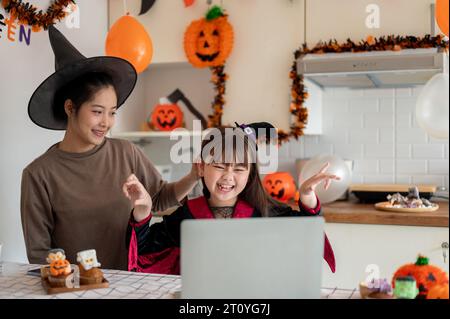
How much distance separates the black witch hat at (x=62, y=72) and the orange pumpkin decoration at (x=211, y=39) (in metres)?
0.92

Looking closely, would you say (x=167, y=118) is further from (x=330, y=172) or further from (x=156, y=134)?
(x=330, y=172)

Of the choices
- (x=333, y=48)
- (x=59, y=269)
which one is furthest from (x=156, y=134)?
(x=59, y=269)

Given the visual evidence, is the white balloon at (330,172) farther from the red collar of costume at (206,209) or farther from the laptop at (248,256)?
the laptop at (248,256)

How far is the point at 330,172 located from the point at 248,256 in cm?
186

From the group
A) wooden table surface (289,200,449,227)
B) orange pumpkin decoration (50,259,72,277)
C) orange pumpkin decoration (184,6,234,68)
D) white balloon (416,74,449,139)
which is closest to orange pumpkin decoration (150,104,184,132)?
orange pumpkin decoration (184,6,234,68)

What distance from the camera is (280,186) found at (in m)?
2.93

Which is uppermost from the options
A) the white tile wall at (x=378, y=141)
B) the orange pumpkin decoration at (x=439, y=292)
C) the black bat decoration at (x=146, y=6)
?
the black bat decoration at (x=146, y=6)

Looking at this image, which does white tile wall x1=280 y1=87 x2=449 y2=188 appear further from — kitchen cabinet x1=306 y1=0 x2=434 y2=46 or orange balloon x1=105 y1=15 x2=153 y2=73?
orange balloon x1=105 y1=15 x2=153 y2=73

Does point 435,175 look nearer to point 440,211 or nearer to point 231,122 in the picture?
point 440,211

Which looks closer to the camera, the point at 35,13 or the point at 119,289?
the point at 119,289

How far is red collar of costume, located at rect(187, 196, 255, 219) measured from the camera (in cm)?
181

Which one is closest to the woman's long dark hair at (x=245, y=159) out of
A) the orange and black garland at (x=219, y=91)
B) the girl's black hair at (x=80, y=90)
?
the girl's black hair at (x=80, y=90)

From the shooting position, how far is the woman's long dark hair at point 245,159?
5.81 ft
